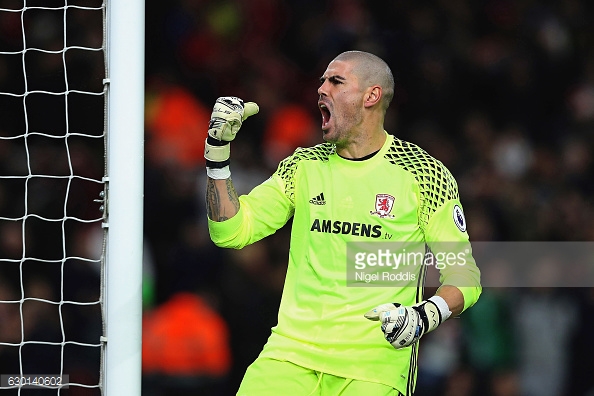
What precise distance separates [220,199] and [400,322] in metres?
0.88

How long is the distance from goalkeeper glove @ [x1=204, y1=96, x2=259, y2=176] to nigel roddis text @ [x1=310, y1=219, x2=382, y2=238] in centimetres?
47

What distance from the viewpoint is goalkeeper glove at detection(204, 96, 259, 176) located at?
3656mm

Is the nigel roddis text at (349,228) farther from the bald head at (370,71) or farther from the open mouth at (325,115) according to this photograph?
the bald head at (370,71)

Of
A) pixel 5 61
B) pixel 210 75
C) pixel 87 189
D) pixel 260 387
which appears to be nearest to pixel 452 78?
pixel 210 75

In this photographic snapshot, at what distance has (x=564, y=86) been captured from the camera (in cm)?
680

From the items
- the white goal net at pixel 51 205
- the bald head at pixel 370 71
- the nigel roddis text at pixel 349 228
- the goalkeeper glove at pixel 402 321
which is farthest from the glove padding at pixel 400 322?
the white goal net at pixel 51 205

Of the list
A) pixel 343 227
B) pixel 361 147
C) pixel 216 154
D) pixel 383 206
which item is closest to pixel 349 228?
pixel 343 227

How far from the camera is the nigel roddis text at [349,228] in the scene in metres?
3.85

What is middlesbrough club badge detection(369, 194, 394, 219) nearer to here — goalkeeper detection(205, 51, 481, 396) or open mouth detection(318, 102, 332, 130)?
goalkeeper detection(205, 51, 481, 396)

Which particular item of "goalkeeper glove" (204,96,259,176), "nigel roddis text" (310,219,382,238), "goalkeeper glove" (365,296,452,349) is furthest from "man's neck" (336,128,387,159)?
"goalkeeper glove" (365,296,452,349)

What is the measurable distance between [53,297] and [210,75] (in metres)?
1.85

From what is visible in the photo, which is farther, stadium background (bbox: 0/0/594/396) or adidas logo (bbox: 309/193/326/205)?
stadium background (bbox: 0/0/594/396)

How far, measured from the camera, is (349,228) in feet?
12.7

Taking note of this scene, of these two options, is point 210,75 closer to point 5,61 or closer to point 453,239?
point 5,61
